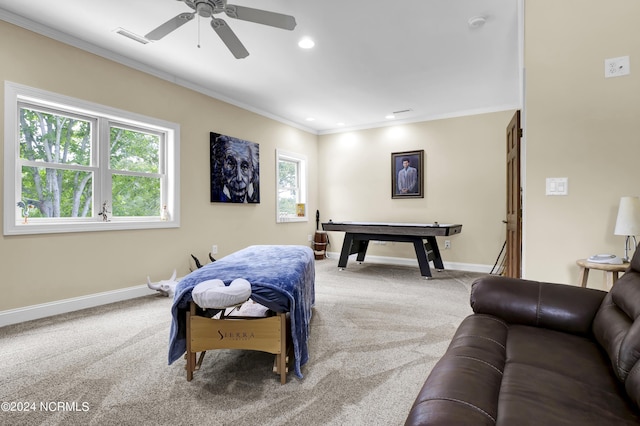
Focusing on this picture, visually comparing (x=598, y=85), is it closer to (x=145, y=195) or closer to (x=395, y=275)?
(x=395, y=275)

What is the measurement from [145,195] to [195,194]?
593 millimetres

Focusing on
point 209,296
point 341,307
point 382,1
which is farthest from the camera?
point 341,307

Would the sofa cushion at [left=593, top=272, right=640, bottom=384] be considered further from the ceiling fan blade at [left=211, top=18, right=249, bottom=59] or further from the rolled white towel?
the ceiling fan blade at [left=211, top=18, right=249, bottom=59]

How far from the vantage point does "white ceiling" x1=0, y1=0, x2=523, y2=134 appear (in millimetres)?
2557

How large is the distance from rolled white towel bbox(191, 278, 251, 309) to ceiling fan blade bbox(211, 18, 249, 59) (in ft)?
5.48

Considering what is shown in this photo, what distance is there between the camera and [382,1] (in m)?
2.46

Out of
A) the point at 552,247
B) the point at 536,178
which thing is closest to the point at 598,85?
the point at 536,178

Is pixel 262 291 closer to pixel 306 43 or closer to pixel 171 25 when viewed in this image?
pixel 171 25

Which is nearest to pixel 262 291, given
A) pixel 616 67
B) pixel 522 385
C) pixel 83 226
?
pixel 522 385

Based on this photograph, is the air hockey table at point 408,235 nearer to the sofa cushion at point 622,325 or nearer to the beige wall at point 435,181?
the beige wall at point 435,181

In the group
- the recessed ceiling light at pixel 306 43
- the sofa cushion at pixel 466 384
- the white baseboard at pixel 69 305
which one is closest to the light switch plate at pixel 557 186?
the sofa cushion at pixel 466 384

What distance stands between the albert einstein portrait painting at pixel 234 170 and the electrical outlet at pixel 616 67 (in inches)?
157

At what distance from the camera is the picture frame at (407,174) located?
5484mm

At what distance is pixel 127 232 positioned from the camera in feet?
11.3
